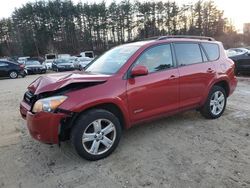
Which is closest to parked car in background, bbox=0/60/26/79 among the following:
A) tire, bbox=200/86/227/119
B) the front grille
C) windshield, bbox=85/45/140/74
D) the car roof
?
windshield, bbox=85/45/140/74

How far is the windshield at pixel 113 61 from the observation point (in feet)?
14.1

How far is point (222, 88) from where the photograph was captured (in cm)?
567

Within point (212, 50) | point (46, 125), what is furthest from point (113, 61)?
point (212, 50)

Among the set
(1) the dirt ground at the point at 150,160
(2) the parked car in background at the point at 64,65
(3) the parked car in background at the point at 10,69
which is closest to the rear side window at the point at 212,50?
(1) the dirt ground at the point at 150,160

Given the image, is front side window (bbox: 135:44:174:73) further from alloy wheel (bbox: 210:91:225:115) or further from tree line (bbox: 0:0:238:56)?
tree line (bbox: 0:0:238:56)

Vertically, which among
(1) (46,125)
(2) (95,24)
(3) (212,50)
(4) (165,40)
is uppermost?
(2) (95,24)

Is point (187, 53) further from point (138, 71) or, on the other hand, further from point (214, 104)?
point (138, 71)

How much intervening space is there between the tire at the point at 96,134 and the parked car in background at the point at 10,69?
1706 centimetres

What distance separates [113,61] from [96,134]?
4.55ft

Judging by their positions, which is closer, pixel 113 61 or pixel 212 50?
pixel 113 61

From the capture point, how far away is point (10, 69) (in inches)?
744

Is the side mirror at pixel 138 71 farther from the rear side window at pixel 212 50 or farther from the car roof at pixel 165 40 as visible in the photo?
the rear side window at pixel 212 50

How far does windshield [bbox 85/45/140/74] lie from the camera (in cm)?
430

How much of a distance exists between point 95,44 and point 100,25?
452 cm
